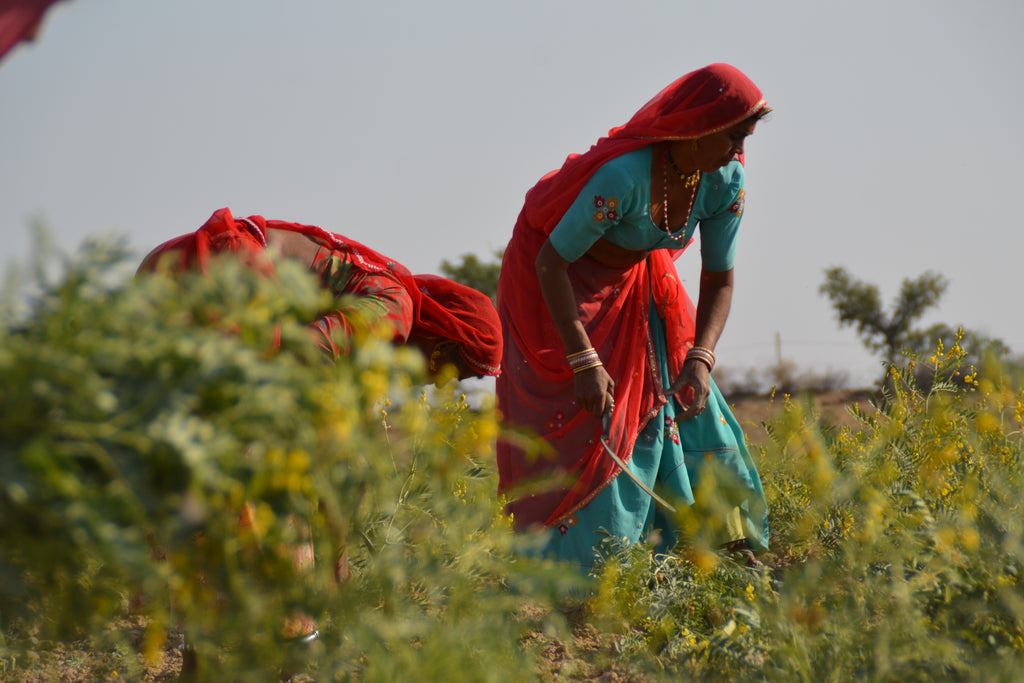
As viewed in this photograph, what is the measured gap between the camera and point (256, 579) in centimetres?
115

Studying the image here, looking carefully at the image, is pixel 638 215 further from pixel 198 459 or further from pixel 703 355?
pixel 198 459

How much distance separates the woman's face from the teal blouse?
12 centimetres

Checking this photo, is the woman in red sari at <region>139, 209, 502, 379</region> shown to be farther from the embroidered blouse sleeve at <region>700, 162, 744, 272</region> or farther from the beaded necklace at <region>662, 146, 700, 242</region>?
the embroidered blouse sleeve at <region>700, 162, 744, 272</region>

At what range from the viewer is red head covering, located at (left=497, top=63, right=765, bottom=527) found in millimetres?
3160

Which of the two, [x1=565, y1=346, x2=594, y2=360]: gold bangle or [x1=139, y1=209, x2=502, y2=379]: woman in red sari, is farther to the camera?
[x1=565, y1=346, x2=594, y2=360]: gold bangle

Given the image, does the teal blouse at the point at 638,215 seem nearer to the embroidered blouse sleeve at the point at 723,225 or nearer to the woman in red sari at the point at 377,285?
the embroidered blouse sleeve at the point at 723,225

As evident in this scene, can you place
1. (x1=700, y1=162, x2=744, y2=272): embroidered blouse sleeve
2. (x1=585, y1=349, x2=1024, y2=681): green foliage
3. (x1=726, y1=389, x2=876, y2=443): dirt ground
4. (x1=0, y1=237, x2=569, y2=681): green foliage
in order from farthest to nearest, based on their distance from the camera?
(x1=726, y1=389, x2=876, y2=443): dirt ground → (x1=700, y1=162, x2=744, y2=272): embroidered blouse sleeve → (x1=585, y1=349, x2=1024, y2=681): green foliage → (x1=0, y1=237, x2=569, y2=681): green foliage

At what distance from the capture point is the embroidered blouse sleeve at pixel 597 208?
3.02 metres

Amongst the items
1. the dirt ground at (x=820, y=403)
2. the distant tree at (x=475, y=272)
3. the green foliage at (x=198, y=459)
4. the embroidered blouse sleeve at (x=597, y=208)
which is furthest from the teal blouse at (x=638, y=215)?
the distant tree at (x=475, y=272)

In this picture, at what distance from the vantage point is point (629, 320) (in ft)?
11.1

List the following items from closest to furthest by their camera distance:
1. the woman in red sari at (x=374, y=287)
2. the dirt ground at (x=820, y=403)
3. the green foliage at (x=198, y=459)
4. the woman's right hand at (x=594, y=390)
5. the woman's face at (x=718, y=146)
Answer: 1. the green foliage at (x=198, y=459)
2. the woman in red sari at (x=374, y=287)
3. the woman's face at (x=718, y=146)
4. the woman's right hand at (x=594, y=390)
5. the dirt ground at (x=820, y=403)

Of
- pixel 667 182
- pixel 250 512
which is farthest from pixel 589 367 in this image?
pixel 250 512

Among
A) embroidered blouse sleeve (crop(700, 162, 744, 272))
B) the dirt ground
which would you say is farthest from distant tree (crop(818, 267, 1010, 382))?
embroidered blouse sleeve (crop(700, 162, 744, 272))

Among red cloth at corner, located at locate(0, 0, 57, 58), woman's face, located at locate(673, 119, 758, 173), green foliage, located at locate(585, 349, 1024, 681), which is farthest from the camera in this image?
woman's face, located at locate(673, 119, 758, 173)
